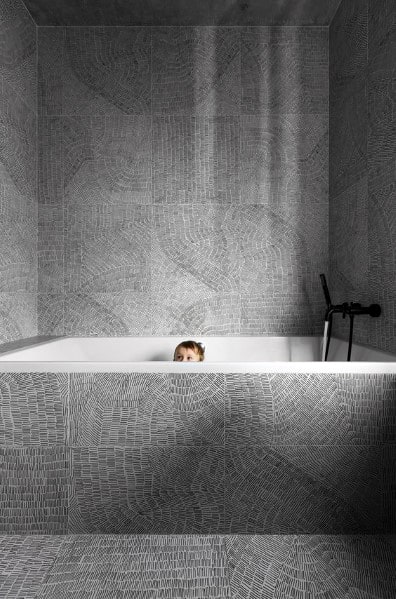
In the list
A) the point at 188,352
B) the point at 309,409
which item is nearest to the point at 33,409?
the point at 309,409

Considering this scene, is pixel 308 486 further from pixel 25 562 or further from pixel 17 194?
pixel 17 194

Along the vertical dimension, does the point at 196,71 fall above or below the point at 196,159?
above

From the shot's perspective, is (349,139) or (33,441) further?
(349,139)

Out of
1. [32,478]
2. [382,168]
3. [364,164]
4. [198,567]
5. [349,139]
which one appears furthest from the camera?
[349,139]

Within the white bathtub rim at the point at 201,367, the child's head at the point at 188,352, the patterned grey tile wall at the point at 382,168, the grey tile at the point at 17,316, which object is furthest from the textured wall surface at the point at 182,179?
the white bathtub rim at the point at 201,367

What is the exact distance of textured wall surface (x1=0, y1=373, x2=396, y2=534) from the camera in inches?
62.6

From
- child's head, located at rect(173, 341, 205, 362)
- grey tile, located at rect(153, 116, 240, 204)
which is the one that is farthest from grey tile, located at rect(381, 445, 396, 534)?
grey tile, located at rect(153, 116, 240, 204)

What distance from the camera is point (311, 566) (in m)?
1.44

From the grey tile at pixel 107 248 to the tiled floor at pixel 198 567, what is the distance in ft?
5.00

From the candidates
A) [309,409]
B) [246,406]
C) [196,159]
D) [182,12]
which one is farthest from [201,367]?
[182,12]

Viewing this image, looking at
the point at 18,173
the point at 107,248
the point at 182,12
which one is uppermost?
the point at 182,12

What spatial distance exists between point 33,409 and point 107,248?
1.42m

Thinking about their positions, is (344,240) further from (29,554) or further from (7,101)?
(29,554)

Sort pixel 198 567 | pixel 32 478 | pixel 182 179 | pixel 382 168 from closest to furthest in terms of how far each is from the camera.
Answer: pixel 198 567 < pixel 32 478 < pixel 382 168 < pixel 182 179
